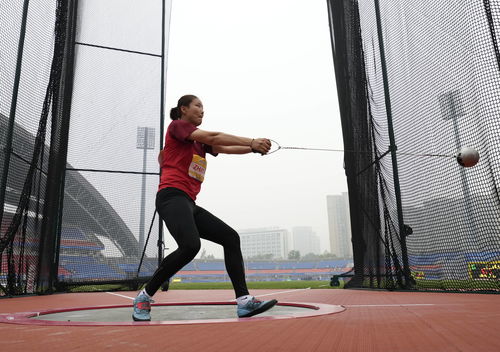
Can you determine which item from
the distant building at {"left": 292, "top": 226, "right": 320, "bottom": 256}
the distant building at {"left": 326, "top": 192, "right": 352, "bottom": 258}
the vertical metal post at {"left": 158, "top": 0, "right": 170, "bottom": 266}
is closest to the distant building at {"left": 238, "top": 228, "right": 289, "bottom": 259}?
the distant building at {"left": 326, "top": 192, "right": 352, "bottom": 258}

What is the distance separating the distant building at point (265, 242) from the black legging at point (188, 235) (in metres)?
86.2

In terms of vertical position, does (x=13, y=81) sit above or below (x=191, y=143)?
above

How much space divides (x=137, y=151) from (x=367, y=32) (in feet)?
14.8

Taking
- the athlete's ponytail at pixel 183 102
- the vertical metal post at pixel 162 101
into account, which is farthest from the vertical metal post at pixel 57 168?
the athlete's ponytail at pixel 183 102

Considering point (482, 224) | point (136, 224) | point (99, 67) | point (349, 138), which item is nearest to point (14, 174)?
point (136, 224)

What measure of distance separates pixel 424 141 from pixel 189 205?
3.34 metres

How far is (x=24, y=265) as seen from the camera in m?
5.38

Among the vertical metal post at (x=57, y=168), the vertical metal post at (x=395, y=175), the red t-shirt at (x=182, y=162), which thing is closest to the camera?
the red t-shirt at (x=182, y=162)

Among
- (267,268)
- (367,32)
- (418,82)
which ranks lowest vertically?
(267,268)

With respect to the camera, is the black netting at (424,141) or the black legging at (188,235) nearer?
the black legging at (188,235)

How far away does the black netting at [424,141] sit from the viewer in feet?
12.4

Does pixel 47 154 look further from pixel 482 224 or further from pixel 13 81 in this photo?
pixel 482 224

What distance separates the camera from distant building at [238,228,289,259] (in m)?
89.4

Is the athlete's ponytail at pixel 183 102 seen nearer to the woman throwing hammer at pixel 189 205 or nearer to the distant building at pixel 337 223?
the woman throwing hammer at pixel 189 205
